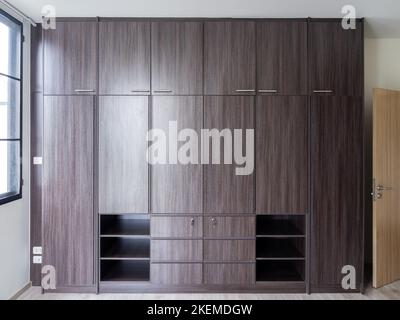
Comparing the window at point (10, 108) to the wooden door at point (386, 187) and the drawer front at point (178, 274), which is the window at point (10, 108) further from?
the wooden door at point (386, 187)

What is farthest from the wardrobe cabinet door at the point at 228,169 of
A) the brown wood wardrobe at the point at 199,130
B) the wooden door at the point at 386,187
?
the wooden door at the point at 386,187

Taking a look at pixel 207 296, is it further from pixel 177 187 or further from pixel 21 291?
pixel 21 291

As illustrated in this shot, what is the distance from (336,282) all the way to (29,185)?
2.93 m

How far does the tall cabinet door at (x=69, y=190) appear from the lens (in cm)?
286

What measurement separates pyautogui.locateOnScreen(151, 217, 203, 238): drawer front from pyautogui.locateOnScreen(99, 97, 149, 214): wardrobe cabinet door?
7.2 inches

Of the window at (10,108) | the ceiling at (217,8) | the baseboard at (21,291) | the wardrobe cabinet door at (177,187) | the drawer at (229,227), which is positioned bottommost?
the baseboard at (21,291)

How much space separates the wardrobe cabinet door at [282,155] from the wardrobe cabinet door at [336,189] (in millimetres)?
96

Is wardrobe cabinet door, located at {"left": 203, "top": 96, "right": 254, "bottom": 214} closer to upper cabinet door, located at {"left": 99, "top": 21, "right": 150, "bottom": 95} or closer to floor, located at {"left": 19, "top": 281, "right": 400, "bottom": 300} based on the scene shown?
upper cabinet door, located at {"left": 99, "top": 21, "right": 150, "bottom": 95}

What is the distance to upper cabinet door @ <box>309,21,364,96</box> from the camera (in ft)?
9.39

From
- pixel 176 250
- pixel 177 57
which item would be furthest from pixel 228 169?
pixel 177 57

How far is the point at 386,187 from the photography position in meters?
3.09

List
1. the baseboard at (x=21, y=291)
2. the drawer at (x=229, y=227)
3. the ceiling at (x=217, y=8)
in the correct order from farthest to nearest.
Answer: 1. the drawer at (x=229, y=227)
2. the baseboard at (x=21, y=291)
3. the ceiling at (x=217, y=8)

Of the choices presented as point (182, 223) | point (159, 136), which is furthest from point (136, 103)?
point (182, 223)

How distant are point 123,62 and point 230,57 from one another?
3.11ft
